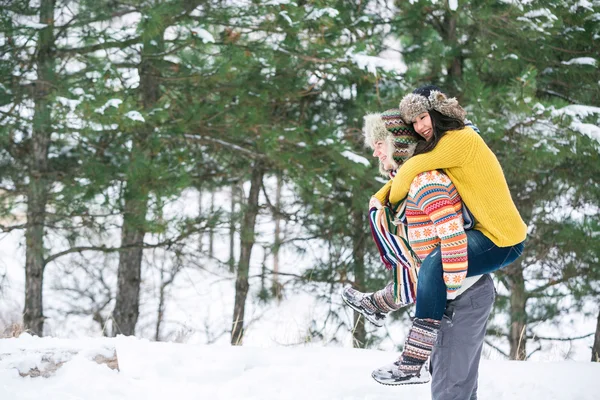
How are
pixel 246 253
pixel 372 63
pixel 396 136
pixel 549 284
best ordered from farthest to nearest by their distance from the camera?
pixel 246 253 < pixel 549 284 < pixel 372 63 < pixel 396 136

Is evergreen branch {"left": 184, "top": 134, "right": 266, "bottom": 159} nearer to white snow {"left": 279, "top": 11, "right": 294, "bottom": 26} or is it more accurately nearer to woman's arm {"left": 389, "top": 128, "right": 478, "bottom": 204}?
white snow {"left": 279, "top": 11, "right": 294, "bottom": 26}

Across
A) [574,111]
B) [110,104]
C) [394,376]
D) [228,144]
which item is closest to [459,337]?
[394,376]

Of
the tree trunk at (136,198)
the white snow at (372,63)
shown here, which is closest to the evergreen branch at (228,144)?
the tree trunk at (136,198)

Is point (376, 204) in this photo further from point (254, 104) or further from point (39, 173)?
point (39, 173)

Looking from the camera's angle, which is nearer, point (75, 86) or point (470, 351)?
point (470, 351)

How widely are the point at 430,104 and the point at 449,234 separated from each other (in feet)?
1.62

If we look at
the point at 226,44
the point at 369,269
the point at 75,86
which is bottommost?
the point at 369,269

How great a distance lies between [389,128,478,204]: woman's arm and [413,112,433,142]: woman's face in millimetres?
85

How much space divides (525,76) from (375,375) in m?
3.71

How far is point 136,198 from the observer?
601 centimetres

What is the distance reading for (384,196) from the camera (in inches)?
91.3

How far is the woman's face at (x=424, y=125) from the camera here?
2.17 metres

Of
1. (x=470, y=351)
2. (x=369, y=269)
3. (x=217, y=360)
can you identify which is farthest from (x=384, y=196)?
(x=369, y=269)

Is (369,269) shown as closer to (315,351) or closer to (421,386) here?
(315,351)
